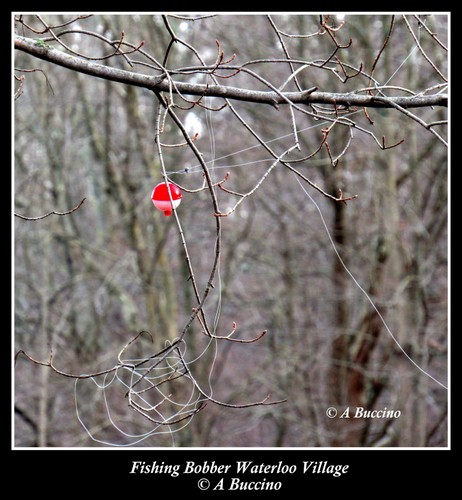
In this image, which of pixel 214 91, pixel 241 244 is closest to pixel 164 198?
pixel 214 91

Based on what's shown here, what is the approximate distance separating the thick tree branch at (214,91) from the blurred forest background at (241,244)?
13.0 ft

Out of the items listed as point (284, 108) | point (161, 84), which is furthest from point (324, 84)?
point (161, 84)

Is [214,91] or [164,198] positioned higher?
[214,91]

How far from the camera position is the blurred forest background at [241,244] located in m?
6.48

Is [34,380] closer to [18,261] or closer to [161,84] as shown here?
[18,261]

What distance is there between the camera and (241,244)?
7.71 m

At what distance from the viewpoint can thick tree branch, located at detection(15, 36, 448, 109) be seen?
6.81 ft

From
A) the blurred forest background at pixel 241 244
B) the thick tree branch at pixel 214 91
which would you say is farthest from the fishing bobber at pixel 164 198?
the blurred forest background at pixel 241 244

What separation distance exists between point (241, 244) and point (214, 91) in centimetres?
559

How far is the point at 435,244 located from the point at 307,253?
58.5 inches

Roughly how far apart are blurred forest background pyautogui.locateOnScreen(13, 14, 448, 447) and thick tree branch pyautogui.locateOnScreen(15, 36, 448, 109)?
395 cm

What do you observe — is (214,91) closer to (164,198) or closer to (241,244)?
(164,198)

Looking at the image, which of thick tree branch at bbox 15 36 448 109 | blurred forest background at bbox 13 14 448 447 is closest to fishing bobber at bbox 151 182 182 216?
thick tree branch at bbox 15 36 448 109

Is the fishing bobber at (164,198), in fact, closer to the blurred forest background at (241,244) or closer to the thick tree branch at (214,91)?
the thick tree branch at (214,91)
